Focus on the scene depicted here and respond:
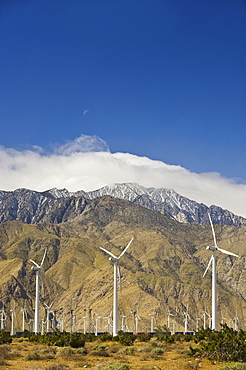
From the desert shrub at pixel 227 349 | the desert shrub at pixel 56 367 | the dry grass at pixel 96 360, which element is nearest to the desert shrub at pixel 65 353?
the dry grass at pixel 96 360

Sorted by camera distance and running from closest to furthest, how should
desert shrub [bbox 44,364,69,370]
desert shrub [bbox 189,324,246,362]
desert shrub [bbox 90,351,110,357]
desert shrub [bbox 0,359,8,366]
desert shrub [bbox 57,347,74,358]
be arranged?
desert shrub [bbox 44,364,69,370]
desert shrub [bbox 189,324,246,362]
desert shrub [bbox 0,359,8,366]
desert shrub [bbox 57,347,74,358]
desert shrub [bbox 90,351,110,357]

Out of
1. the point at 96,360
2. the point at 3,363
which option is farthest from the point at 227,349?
the point at 3,363

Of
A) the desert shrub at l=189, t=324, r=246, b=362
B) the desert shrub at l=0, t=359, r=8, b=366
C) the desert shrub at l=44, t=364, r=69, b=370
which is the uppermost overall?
the desert shrub at l=189, t=324, r=246, b=362

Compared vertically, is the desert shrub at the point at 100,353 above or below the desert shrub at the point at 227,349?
below

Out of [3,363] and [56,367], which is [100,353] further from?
[56,367]

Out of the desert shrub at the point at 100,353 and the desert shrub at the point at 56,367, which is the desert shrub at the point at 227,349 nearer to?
the desert shrub at the point at 56,367

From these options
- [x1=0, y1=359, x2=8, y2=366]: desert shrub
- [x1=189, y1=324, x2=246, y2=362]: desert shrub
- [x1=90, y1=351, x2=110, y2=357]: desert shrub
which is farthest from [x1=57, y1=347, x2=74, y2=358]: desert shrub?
[x1=189, y1=324, x2=246, y2=362]: desert shrub

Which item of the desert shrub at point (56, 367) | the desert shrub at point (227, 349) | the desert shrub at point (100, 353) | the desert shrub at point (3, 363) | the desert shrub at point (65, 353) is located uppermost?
the desert shrub at point (227, 349)

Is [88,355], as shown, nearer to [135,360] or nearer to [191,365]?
[135,360]

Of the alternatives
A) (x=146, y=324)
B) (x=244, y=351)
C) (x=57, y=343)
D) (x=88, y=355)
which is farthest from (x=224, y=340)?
(x=146, y=324)

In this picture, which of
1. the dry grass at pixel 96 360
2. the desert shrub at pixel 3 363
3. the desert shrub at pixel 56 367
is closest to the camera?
the desert shrub at pixel 56 367

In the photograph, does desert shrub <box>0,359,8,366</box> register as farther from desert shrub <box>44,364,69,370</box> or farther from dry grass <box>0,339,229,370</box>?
desert shrub <box>44,364,69,370</box>

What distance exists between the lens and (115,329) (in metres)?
65.7

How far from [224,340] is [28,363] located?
1218 cm
